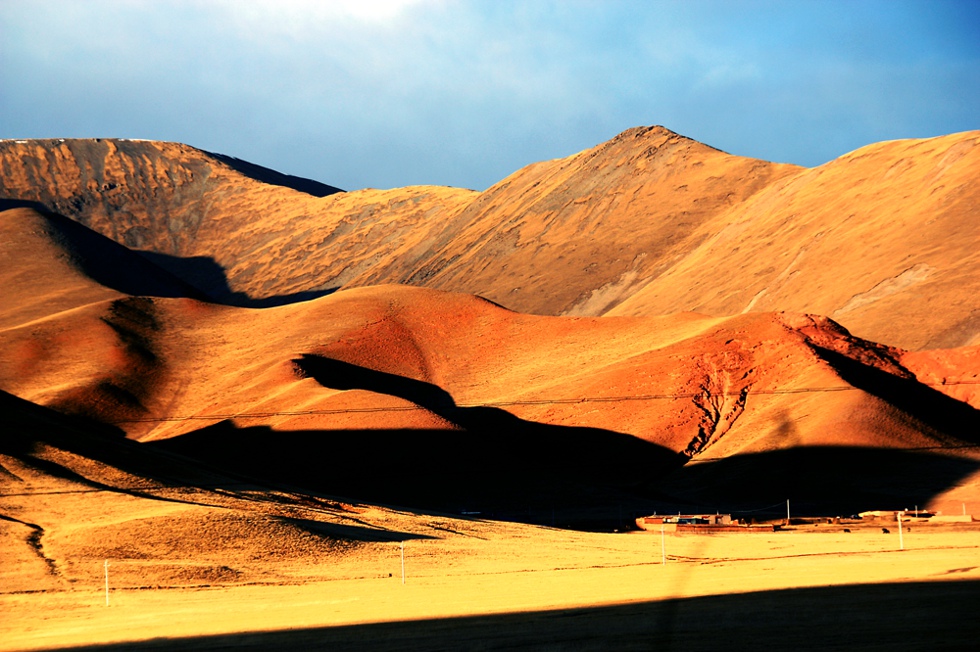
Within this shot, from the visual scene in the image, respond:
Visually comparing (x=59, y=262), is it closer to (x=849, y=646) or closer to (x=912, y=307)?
(x=912, y=307)

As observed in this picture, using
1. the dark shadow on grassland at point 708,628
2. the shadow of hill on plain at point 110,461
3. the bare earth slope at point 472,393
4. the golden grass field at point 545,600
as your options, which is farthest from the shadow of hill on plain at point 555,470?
the dark shadow on grassland at point 708,628

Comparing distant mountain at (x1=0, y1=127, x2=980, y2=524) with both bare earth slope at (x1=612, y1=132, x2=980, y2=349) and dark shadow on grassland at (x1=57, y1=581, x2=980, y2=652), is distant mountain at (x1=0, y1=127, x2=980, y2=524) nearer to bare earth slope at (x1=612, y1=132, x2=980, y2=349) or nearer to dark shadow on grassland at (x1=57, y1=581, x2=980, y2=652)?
bare earth slope at (x1=612, y1=132, x2=980, y2=349)

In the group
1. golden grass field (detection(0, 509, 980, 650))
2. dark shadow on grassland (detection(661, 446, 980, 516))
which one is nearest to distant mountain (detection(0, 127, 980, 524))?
dark shadow on grassland (detection(661, 446, 980, 516))

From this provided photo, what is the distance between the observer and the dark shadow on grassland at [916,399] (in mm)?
88938

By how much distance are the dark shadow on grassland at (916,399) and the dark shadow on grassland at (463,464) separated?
1619cm

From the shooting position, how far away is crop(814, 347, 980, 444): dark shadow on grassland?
292 feet

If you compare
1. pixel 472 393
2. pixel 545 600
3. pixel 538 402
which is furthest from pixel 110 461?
pixel 472 393

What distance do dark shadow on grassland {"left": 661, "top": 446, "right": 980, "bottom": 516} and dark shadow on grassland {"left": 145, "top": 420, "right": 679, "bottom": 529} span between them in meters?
4.61

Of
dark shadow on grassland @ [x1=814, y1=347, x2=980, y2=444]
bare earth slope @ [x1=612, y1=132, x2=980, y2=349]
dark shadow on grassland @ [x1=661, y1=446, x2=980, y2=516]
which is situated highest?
bare earth slope @ [x1=612, y1=132, x2=980, y2=349]

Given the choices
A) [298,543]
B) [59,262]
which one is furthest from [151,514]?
[59,262]

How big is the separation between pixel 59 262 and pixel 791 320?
3792 inches

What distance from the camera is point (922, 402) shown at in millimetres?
93250

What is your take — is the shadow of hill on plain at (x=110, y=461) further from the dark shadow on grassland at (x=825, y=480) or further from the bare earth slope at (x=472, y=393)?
the dark shadow on grassland at (x=825, y=480)

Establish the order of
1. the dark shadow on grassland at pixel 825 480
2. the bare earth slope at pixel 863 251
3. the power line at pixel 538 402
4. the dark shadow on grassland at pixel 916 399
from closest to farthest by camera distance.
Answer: the dark shadow on grassland at pixel 825 480, the dark shadow on grassland at pixel 916 399, the power line at pixel 538 402, the bare earth slope at pixel 863 251
